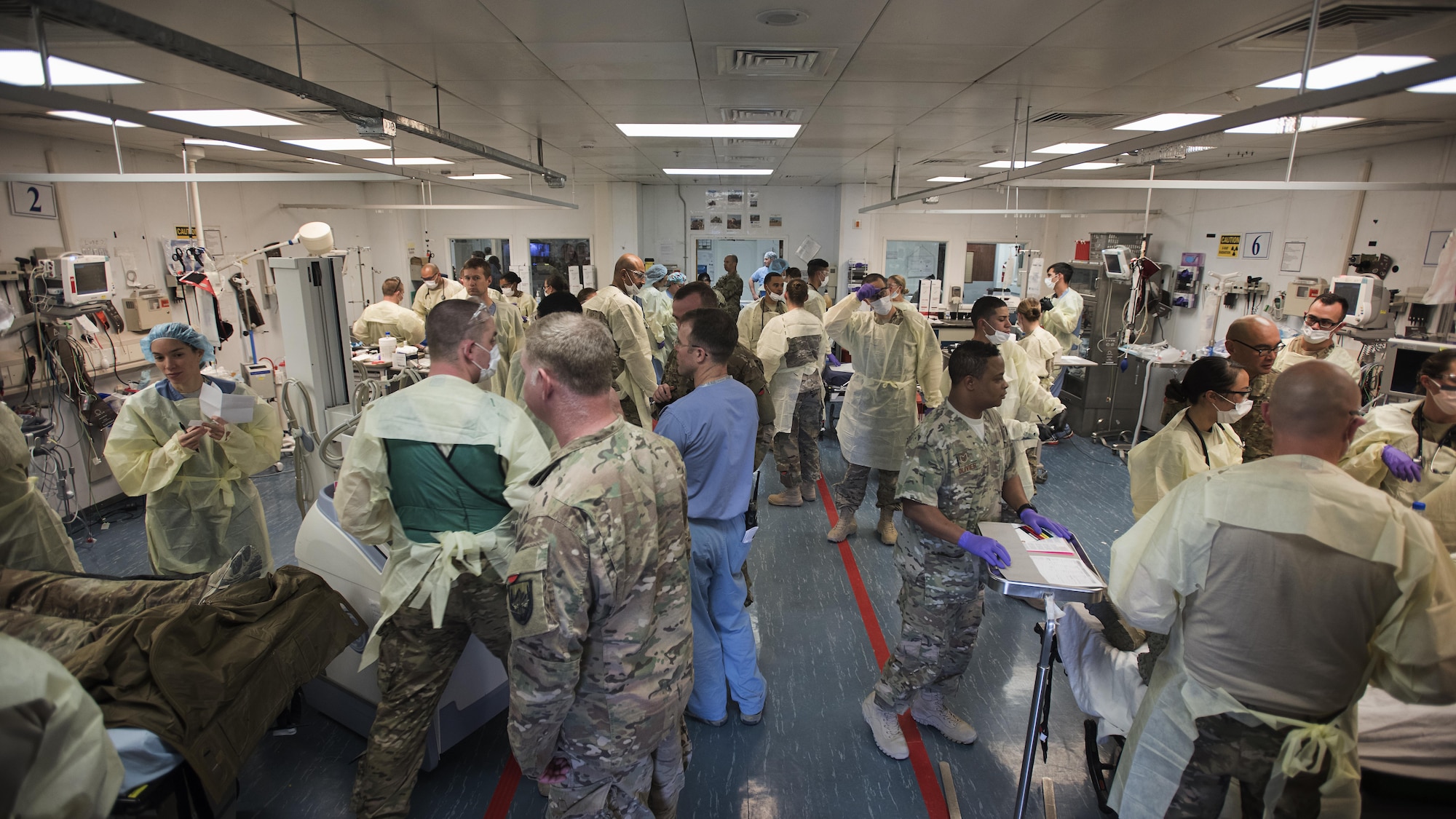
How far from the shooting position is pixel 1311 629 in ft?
4.93

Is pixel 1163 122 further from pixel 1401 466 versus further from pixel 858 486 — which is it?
pixel 858 486

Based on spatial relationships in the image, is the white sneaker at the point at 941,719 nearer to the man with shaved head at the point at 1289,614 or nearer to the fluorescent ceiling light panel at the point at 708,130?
the man with shaved head at the point at 1289,614

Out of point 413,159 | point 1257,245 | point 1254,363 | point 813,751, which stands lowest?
point 813,751

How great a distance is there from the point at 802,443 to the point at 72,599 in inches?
163

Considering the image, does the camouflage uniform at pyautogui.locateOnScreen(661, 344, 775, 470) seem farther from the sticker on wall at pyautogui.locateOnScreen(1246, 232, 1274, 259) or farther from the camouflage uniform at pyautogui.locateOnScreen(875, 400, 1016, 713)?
the sticker on wall at pyautogui.locateOnScreen(1246, 232, 1274, 259)

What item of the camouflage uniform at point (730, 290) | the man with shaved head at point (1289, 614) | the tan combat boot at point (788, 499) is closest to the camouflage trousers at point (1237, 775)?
the man with shaved head at point (1289, 614)

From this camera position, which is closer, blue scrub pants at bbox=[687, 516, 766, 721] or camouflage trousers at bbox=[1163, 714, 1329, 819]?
camouflage trousers at bbox=[1163, 714, 1329, 819]

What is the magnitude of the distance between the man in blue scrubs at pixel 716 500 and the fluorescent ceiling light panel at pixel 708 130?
361 cm

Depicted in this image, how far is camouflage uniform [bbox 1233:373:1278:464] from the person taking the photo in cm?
324

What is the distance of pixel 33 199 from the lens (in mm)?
5125

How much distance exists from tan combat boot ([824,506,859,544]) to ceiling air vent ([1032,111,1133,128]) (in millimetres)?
3378

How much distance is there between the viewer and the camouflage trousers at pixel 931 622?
241cm

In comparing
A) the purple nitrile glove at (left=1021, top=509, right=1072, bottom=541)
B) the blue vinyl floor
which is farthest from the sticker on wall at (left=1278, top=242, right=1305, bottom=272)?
the purple nitrile glove at (left=1021, top=509, right=1072, bottom=541)

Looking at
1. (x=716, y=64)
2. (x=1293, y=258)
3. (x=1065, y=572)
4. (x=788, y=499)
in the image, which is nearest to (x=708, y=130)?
(x=716, y=64)
